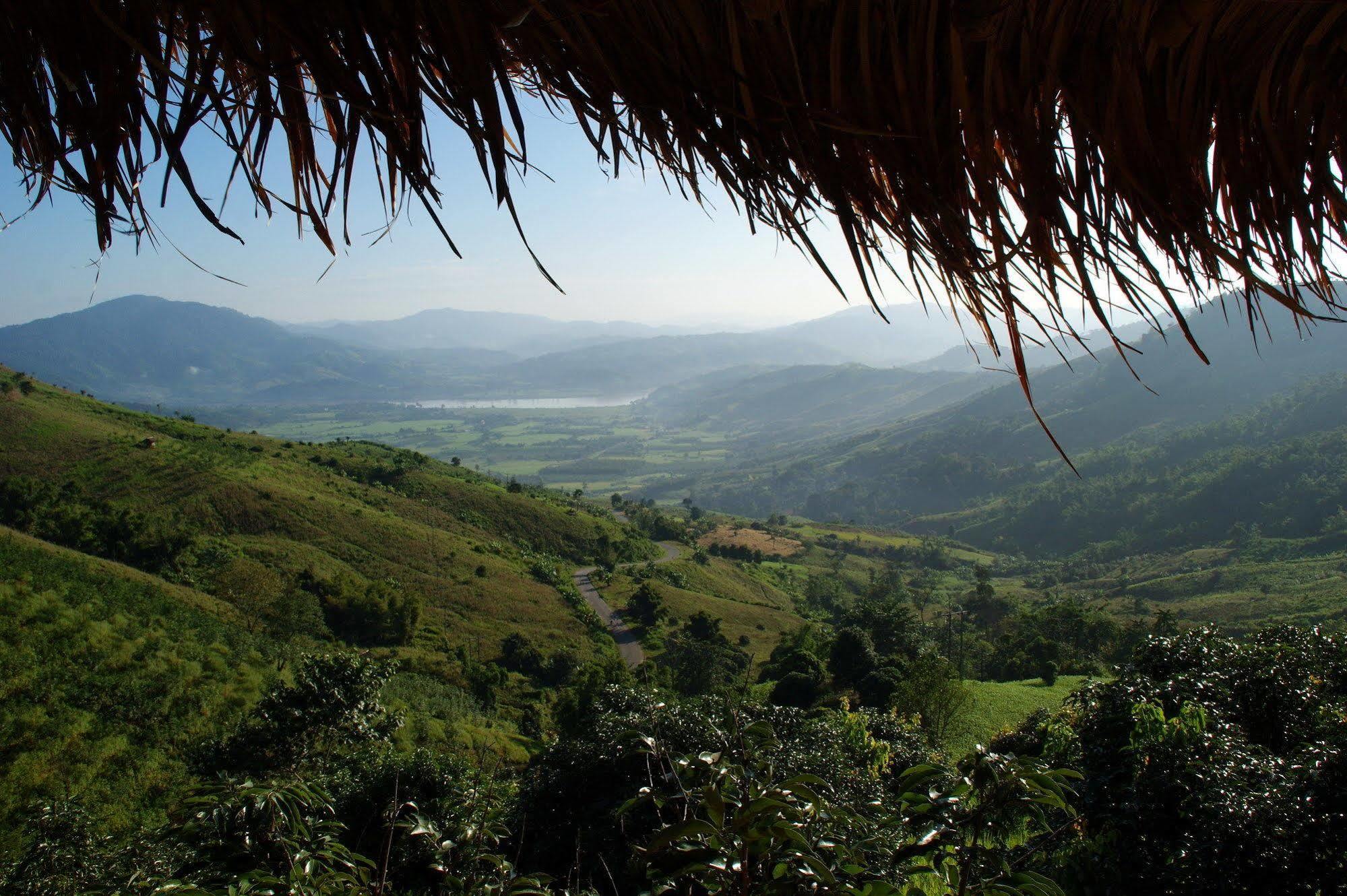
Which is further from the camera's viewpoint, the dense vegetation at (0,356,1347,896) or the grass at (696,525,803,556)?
the grass at (696,525,803,556)

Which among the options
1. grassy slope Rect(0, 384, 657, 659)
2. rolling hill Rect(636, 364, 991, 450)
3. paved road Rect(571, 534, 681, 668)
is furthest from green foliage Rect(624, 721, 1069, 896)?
rolling hill Rect(636, 364, 991, 450)

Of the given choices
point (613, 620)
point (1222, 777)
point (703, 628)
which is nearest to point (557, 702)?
point (703, 628)

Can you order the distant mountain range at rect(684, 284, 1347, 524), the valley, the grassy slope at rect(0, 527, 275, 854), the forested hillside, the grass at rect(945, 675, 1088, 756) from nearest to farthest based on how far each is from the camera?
1. the grassy slope at rect(0, 527, 275, 854)
2. the valley
3. the grass at rect(945, 675, 1088, 756)
4. the forested hillside
5. the distant mountain range at rect(684, 284, 1347, 524)

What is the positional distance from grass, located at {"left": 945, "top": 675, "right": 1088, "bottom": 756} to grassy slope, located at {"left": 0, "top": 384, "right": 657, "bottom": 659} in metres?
18.6

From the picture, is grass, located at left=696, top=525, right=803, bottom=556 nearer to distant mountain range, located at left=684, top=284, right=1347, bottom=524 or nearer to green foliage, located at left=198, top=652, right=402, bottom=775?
distant mountain range, located at left=684, top=284, right=1347, bottom=524

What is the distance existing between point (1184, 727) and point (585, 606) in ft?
116

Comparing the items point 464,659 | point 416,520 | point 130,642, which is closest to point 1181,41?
point 130,642

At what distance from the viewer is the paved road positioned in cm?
3428

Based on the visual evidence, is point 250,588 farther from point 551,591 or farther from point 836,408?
point 836,408

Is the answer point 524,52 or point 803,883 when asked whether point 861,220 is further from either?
point 803,883

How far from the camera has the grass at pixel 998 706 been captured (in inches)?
755

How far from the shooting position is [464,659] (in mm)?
29422

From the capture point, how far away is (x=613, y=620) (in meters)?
38.1

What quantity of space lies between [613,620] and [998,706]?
21612mm
